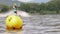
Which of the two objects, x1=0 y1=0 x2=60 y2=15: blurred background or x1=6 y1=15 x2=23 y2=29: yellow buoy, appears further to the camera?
x1=0 y1=0 x2=60 y2=15: blurred background

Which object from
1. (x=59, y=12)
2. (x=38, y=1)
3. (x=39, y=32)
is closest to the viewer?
(x=39, y=32)

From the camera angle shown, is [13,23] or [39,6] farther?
[39,6]

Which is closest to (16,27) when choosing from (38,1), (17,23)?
(17,23)

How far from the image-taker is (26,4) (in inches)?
1992

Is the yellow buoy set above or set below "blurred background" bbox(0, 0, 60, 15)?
above

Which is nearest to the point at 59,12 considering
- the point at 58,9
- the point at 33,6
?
the point at 58,9

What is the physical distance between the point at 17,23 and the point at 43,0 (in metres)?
38.5

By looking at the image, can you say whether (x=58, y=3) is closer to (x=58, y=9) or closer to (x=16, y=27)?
(x=58, y=9)

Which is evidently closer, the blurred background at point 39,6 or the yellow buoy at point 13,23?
the yellow buoy at point 13,23

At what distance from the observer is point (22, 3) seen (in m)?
50.1

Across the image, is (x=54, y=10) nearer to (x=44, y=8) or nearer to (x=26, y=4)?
(x=44, y=8)

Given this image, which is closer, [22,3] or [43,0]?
[22,3]

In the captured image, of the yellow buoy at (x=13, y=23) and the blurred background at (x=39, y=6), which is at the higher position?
the yellow buoy at (x=13, y=23)

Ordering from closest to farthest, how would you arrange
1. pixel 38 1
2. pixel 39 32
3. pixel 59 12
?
1. pixel 39 32
2. pixel 59 12
3. pixel 38 1
